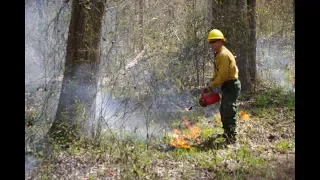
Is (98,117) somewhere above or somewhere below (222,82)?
below

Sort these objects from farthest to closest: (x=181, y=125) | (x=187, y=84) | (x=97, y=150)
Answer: (x=187, y=84) → (x=181, y=125) → (x=97, y=150)

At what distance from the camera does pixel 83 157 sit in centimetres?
489

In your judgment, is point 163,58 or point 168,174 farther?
point 163,58

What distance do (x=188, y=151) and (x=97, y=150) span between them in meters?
1.27

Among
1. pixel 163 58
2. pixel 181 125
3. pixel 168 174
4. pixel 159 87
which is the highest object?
pixel 163 58

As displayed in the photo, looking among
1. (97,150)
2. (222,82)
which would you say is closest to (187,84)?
(222,82)

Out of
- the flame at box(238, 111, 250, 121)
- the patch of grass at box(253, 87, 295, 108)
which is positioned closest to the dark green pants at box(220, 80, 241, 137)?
the flame at box(238, 111, 250, 121)

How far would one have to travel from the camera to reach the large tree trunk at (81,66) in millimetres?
5234

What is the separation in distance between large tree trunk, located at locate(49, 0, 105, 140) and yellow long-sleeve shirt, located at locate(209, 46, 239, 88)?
1.77m

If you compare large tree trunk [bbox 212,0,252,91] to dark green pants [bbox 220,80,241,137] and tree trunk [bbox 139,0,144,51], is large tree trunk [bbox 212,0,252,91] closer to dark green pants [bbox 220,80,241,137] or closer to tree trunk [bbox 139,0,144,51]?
tree trunk [bbox 139,0,144,51]

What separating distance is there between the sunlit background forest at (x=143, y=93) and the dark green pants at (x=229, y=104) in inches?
11.2

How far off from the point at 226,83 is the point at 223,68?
25cm

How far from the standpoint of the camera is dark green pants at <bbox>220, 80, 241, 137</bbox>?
5.27 meters
